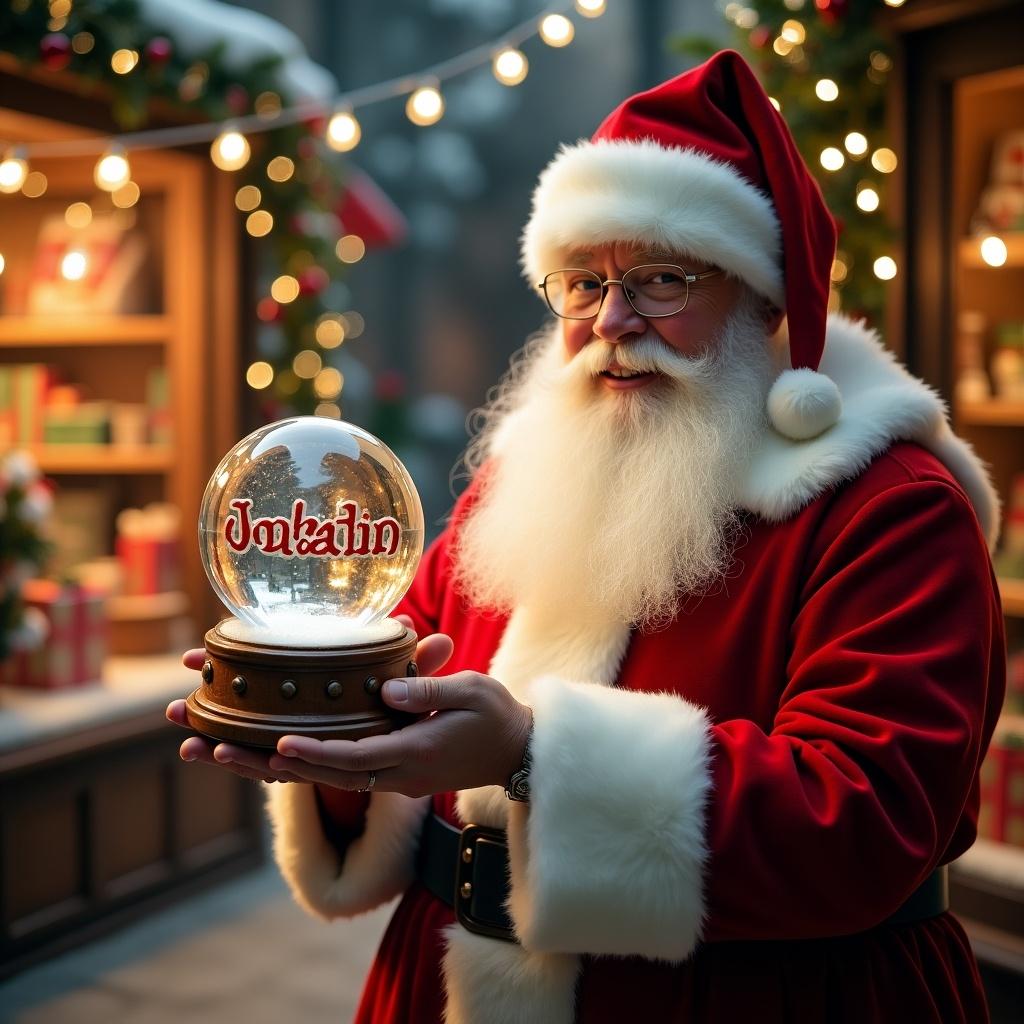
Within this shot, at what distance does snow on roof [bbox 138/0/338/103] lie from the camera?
3.62 m

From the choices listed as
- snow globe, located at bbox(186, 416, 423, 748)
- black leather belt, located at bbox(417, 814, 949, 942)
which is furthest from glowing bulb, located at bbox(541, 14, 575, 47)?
black leather belt, located at bbox(417, 814, 949, 942)

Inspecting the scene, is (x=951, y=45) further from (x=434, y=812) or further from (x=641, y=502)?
(x=434, y=812)

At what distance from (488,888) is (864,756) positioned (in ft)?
1.65

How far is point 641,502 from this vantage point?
1.55 m

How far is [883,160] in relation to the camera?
129 inches

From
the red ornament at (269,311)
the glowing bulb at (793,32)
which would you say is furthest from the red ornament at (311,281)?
the glowing bulb at (793,32)

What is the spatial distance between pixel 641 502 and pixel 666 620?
179 millimetres

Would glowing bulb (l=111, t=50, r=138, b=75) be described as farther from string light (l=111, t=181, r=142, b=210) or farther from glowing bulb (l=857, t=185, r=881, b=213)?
glowing bulb (l=857, t=185, r=881, b=213)

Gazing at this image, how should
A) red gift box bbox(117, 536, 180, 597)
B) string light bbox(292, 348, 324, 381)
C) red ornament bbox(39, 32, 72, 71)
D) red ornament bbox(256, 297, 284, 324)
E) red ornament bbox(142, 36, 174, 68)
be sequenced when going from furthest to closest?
1. string light bbox(292, 348, 324, 381)
2. red ornament bbox(256, 297, 284, 324)
3. red gift box bbox(117, 536, 180, 597)
4. red ornament bbox(142, 36, 174, 68)
5. red ornament bbox(39, 32, 72, 71)

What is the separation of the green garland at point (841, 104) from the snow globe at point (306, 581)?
7.44 ft

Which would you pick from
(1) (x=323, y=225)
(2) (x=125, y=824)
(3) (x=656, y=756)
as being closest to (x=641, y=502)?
(3) (x=656, y=756)

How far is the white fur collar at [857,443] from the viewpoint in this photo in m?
1.37

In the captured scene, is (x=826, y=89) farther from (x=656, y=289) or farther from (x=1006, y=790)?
(x=656, y=289)

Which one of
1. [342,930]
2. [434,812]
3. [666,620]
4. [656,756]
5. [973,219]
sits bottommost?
[342,930]
